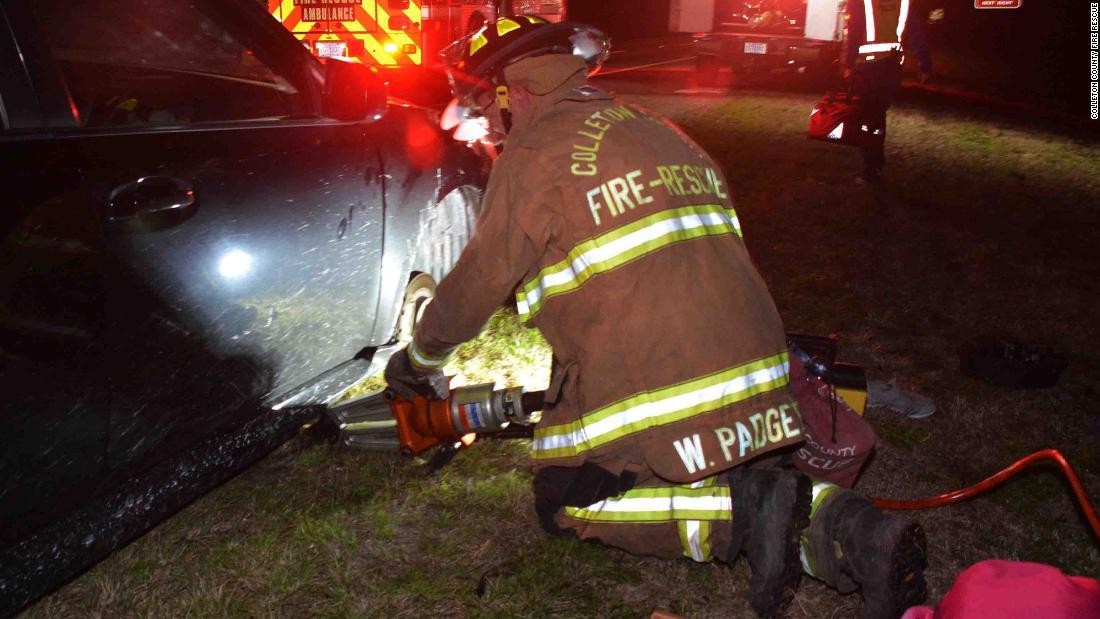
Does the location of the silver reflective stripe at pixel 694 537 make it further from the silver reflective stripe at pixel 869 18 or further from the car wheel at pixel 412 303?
the silver reflective stripe at pixel 869 18

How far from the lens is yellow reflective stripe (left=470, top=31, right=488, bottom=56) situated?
97.7 inches

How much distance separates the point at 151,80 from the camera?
296 centimetres

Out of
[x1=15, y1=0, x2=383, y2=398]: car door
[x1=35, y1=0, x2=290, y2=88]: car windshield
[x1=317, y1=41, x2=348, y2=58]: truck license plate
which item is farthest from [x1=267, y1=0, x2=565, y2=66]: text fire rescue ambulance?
[x1=15, y1=0, x2=383, y2=398]: car door

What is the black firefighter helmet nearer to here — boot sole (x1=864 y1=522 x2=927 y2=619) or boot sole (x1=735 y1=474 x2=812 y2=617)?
boot sole (x1=735 y1=474 x2=812 y2=617)

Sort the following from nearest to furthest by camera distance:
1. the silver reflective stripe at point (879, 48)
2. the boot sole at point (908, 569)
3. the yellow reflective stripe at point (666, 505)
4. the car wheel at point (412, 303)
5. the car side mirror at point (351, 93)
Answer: the boot sole at point (908, 569) < the yellow reflective stripe at point (666, 505) < the car side mirror at point (351, 93) < the car wheel at point (412, 303) < the silver reflective stripe at point (879, 48)

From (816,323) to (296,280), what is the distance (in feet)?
9.59

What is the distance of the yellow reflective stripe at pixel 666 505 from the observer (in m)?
2.14

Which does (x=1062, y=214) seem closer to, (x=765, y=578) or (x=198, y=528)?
(x=765, y=578)

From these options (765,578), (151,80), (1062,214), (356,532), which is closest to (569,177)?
(765,578)

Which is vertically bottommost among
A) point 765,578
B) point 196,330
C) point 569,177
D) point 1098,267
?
point 1098,267

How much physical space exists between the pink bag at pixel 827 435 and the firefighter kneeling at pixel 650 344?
0.90 ft

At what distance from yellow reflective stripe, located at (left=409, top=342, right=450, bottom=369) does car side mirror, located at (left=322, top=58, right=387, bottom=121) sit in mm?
934

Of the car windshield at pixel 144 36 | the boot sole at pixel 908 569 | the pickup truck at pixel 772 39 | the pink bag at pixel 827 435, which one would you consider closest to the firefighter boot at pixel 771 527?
the boot sole at pixel 908 569

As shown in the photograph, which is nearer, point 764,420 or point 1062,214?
point 764,420
